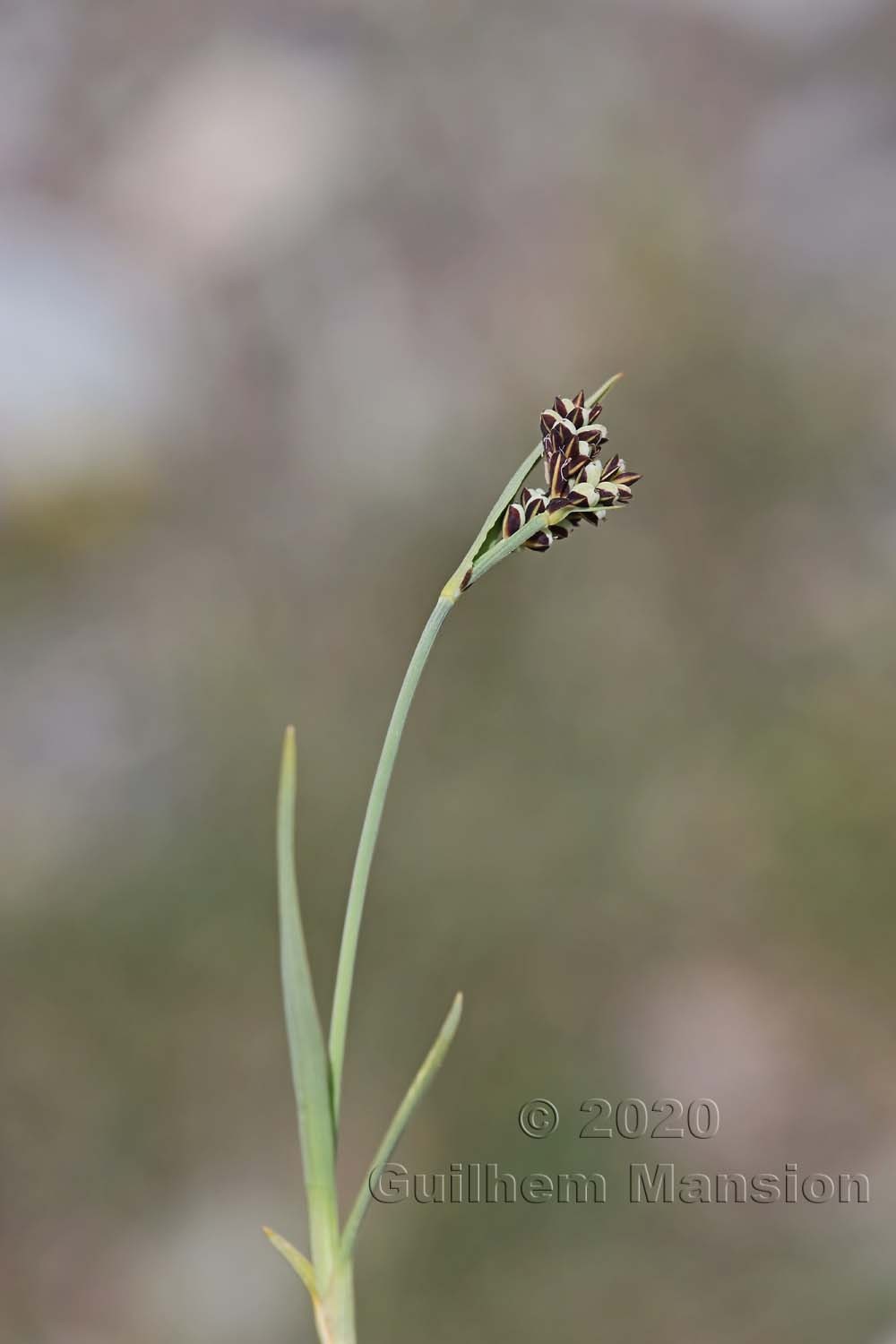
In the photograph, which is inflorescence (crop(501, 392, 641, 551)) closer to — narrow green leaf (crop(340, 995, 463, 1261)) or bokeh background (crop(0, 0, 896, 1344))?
narrow green leaf (crop(340, 995, 463, 1261))

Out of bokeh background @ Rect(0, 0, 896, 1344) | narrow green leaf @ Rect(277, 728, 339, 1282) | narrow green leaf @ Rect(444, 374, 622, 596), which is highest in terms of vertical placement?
bokeh background @ Rect(0, 0, 896, 1344)

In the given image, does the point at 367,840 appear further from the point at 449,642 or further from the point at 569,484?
the point at 449,642

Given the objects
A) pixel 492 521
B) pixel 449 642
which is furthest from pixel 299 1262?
pixel 449 642

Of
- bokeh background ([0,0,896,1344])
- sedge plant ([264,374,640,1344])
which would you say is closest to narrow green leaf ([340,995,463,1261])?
sedge plant ([264,374,640,1344])

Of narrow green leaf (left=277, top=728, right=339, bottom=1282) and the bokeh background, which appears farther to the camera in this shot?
the bokeh background

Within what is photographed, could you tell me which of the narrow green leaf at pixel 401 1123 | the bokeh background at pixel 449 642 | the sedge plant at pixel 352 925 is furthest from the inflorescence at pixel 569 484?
the bokeh background at pixel 449 642

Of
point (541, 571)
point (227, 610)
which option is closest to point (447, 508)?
point (541, 571)

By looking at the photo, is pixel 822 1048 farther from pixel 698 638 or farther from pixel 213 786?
pixel 213 786

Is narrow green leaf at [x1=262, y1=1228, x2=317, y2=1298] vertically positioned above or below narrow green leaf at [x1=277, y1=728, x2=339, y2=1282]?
below
